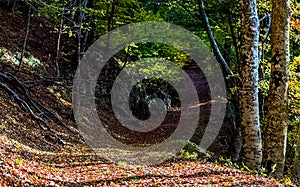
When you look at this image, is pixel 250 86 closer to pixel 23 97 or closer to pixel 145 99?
pixel 23 97

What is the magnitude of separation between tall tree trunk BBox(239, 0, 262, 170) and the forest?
2 centimetres

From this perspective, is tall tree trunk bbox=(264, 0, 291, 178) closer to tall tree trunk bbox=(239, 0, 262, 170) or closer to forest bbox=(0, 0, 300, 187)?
forest bbox=(0, 0, 300, 187)

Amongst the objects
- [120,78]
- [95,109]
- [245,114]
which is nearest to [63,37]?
[120,78]

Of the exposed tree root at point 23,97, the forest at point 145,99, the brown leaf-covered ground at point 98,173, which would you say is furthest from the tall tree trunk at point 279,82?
the exposed tree root at point 23,97

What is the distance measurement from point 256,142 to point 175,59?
38.5 feet

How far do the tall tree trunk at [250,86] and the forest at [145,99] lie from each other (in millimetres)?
21

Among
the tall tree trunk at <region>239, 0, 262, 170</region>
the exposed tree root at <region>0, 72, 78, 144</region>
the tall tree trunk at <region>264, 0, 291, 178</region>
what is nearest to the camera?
the tall tree trunk at <region>264, 0, 291, 178</region>

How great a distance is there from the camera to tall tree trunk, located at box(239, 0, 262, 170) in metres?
7.12

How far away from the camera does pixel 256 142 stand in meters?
7.15

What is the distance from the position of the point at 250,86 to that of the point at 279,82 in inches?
29.2

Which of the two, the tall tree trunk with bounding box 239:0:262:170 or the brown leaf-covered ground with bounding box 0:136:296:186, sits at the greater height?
the tall tree trunk with bounding box 239:0:262:170

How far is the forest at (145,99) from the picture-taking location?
21.4 feet

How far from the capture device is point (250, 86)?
714 cm

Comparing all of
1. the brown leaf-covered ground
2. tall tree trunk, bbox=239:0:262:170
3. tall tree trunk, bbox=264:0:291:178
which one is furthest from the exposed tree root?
tall tree trunk, bbox=264:0:291:178
